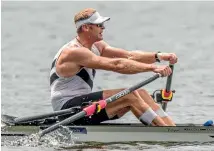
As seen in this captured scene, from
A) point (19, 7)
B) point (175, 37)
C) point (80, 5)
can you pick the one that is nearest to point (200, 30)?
point (175, 37)

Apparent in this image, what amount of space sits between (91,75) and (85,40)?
56cm

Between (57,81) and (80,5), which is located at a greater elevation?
(80,5)

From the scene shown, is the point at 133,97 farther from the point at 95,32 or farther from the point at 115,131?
the point at 95,32

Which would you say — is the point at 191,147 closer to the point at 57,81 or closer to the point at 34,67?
the point at 57,81

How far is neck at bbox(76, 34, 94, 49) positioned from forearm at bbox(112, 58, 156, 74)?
1.90 feet

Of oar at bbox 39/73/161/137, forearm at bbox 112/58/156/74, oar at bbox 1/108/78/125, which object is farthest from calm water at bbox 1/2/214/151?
forearm at bbox 112/58/156/74

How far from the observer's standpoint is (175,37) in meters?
33.2

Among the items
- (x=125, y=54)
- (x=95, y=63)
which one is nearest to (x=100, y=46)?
(x=125, y=54)

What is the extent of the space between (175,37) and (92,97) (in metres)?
21.1

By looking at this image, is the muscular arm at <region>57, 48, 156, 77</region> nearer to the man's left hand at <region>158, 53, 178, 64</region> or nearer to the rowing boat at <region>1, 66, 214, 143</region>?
the rowing boat at <region>1, 66, 214, 143</region>

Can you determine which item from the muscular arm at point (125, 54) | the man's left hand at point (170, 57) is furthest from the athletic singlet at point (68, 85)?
the man's left hand at point (170, 57)

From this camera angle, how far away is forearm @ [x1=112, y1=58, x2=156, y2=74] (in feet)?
39.8

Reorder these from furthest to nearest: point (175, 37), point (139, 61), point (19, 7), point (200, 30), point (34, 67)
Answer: point (19, 7) < point (200, 30) < point (175, 37) < point (34, 67) < point (139, 61)

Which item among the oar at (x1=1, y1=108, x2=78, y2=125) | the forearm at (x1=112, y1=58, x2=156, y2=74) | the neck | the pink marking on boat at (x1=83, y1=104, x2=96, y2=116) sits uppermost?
the neck
